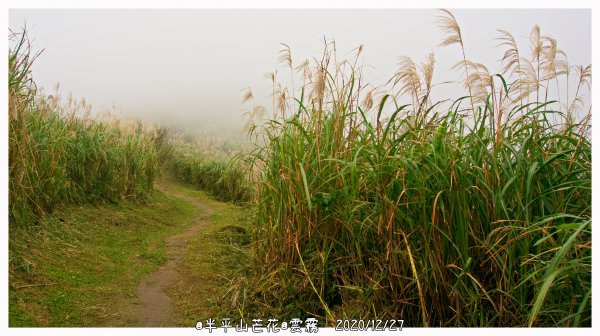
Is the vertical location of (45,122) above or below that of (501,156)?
above

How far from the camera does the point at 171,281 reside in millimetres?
4398

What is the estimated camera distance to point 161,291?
4.08 metres

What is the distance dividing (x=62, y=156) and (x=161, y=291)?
263cm

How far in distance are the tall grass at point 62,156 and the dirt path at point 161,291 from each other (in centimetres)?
143

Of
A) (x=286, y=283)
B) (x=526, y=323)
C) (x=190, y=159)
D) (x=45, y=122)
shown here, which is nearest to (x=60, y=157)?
(x=45, y=122)

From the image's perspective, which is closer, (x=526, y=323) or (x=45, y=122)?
(x=526, y=323)

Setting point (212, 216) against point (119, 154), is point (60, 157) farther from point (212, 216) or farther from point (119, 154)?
point (212, 216)

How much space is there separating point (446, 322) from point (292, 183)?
135 cm

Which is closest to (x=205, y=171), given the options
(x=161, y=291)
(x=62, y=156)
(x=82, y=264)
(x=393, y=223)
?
Result: (x=62, y=156)

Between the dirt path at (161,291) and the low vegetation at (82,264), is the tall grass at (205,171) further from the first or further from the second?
the dirt path at (161,291)

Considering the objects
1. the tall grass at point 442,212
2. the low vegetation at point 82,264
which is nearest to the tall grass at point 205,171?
the low vegetation at point 82,264

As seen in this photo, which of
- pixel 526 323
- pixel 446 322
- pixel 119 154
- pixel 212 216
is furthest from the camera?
pixel 212 216

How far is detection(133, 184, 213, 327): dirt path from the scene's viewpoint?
11.0ft

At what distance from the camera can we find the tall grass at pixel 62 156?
4.23m
